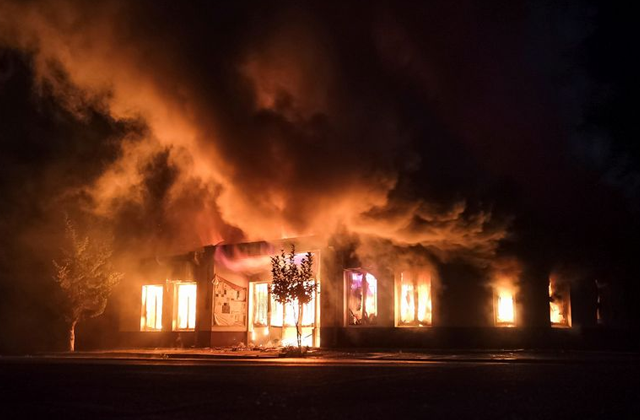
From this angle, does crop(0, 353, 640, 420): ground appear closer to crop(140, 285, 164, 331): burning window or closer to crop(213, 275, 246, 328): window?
crop(213, 275, 246, 328): window

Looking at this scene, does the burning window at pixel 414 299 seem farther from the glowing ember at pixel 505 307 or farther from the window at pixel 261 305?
the window at pixel 261 305

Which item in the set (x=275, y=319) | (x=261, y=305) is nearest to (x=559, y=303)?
(x=275, y=319)

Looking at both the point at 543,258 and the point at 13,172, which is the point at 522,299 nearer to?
the point at 543,258

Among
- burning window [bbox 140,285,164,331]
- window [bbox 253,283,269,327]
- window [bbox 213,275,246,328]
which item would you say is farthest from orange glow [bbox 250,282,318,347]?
burning window [bbox 140,285,164,331]

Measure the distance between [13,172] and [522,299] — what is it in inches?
985

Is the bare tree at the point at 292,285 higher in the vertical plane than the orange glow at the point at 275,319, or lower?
higher

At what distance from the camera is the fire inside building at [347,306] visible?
24.1 metres

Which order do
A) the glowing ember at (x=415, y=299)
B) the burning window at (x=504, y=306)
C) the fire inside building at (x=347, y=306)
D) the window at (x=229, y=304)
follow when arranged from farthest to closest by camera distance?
the window at (x=229, y=304) → the glowing ember at (x=415, y=299) → the burning window at (x=504, y=306) → the fire inside building at (x=347, y=306)

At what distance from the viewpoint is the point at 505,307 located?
2444cm

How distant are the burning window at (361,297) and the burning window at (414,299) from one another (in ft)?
Result: 3.43

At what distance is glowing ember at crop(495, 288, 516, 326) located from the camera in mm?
24344

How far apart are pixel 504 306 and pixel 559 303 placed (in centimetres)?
198

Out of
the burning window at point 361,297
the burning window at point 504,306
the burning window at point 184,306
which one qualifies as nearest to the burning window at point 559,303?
the burning window at point 504,306

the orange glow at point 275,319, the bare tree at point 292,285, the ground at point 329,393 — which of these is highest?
the bare tree at point 292,285
